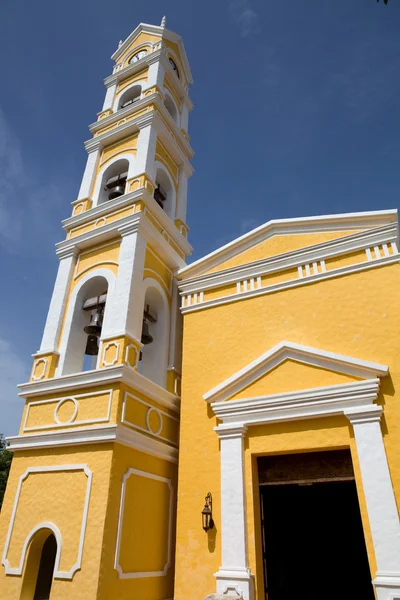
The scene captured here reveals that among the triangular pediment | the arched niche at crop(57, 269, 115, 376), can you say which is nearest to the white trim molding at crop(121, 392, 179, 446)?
the triangular pediment

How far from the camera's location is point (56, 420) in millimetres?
8469

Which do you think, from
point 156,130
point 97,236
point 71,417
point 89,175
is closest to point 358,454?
point 71,417

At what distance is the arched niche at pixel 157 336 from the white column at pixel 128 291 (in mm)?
514

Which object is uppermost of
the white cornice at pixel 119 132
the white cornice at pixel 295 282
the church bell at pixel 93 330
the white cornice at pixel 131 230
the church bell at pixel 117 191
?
the white cornice at pixel 119 132

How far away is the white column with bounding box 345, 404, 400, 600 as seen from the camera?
5.96 metres

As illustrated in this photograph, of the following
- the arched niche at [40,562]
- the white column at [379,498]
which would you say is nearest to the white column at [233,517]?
the white column at [379,498]

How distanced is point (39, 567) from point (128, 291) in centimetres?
539

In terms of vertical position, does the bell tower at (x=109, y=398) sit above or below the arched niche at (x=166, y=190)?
below

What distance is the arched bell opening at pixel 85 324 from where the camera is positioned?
9.87m

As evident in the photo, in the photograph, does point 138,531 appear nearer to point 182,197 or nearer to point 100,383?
point 100,383

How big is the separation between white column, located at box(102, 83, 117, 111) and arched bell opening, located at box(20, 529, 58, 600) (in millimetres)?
12753

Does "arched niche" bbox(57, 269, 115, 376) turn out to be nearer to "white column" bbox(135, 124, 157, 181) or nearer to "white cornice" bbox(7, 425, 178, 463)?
"white cornice" bbox(7, 425, 178, 463)

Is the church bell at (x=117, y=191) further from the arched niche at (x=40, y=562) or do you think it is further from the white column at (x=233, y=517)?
the arched niche at (x=40, y=562)

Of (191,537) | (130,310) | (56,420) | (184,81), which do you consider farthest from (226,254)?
(184,81)
